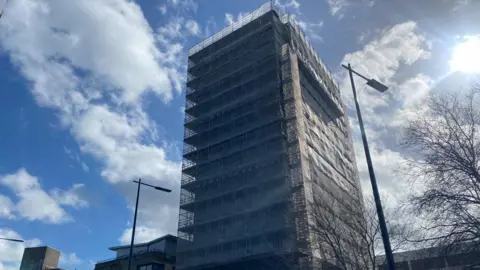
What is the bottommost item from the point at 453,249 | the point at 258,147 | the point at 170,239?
the point at 453,249

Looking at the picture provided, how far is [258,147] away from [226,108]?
32.5 ft

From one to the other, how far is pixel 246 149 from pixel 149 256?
19104 mm

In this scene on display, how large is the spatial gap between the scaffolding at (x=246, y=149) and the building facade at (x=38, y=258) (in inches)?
1839

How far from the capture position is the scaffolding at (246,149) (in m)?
46.6

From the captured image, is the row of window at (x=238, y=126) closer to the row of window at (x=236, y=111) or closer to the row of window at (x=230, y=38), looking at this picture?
the row of window at (x=236, y=111)

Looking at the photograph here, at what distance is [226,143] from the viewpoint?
57219 mm

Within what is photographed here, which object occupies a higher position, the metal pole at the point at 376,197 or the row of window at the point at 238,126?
the row of window at the point at 238,126

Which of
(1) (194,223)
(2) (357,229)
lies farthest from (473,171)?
(1) (194,223)

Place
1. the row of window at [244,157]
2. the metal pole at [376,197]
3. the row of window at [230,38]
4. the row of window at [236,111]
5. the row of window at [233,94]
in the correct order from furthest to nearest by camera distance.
Answer: the row of window at [230,38]
the row of window at [233,94]
the row of window at [236,111]
the row of window at [244,157]
the metal pole at [376,197]

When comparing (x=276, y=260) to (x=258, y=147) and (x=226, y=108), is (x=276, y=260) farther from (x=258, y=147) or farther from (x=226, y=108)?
(x=226, y=108)

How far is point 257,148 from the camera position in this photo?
175ft

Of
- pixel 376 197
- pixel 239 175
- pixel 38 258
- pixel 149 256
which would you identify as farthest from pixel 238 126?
pixel 38 258

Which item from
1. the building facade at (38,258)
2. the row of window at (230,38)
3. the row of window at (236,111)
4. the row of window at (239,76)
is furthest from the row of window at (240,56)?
the building facade at (38,258)

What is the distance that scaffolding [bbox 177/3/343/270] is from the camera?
4662 cm
